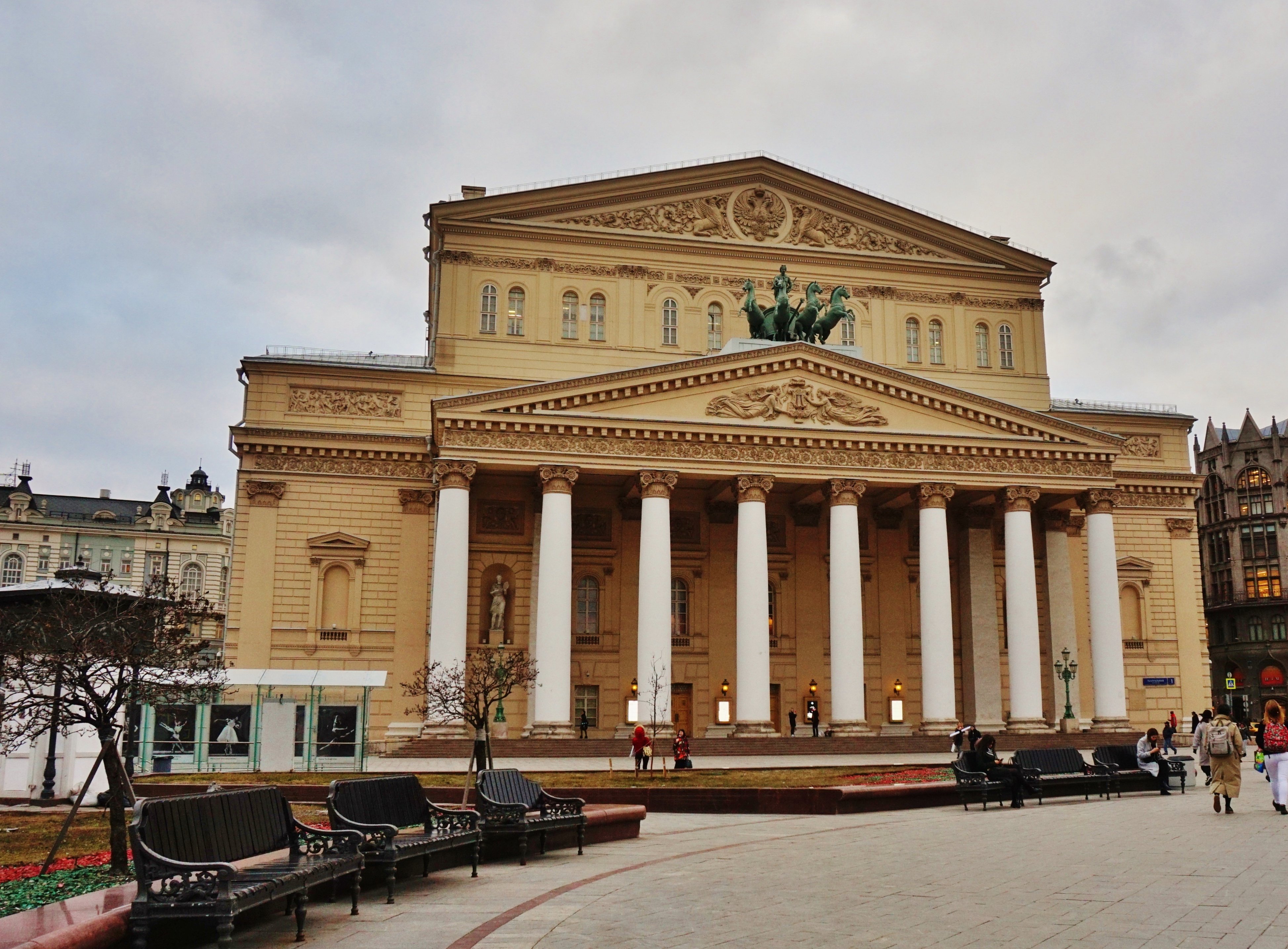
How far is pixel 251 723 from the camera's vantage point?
115 ft

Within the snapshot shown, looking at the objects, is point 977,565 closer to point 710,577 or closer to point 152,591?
point 710,577

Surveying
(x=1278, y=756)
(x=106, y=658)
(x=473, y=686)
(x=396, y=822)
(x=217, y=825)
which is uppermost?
(x=106, y=658)

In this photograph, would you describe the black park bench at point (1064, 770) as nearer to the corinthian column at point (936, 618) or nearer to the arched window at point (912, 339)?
the corinthian column at point (936, 618)

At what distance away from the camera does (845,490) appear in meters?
45.3

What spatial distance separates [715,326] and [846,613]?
1618 centimetres

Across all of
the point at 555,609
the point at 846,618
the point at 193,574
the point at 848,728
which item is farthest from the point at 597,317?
the point at 193,574

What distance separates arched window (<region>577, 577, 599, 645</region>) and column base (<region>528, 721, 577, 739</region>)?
810cm

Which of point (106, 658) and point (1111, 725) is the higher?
point (106, 658)

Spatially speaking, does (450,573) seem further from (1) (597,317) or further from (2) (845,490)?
(1) (597,317)

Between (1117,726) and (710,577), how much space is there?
52.5 ft

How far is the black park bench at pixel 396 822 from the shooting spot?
1298 centimetres

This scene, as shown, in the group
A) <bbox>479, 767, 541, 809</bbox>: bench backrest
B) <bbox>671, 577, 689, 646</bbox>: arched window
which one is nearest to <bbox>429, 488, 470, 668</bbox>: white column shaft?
<bbox>671, 577, 689, 646</bbox>: arched window

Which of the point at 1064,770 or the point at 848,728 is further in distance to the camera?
the point at 848,728

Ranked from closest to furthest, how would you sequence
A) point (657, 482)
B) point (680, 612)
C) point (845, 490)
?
point (657, 482), point (845, 490), point (680, 612)
